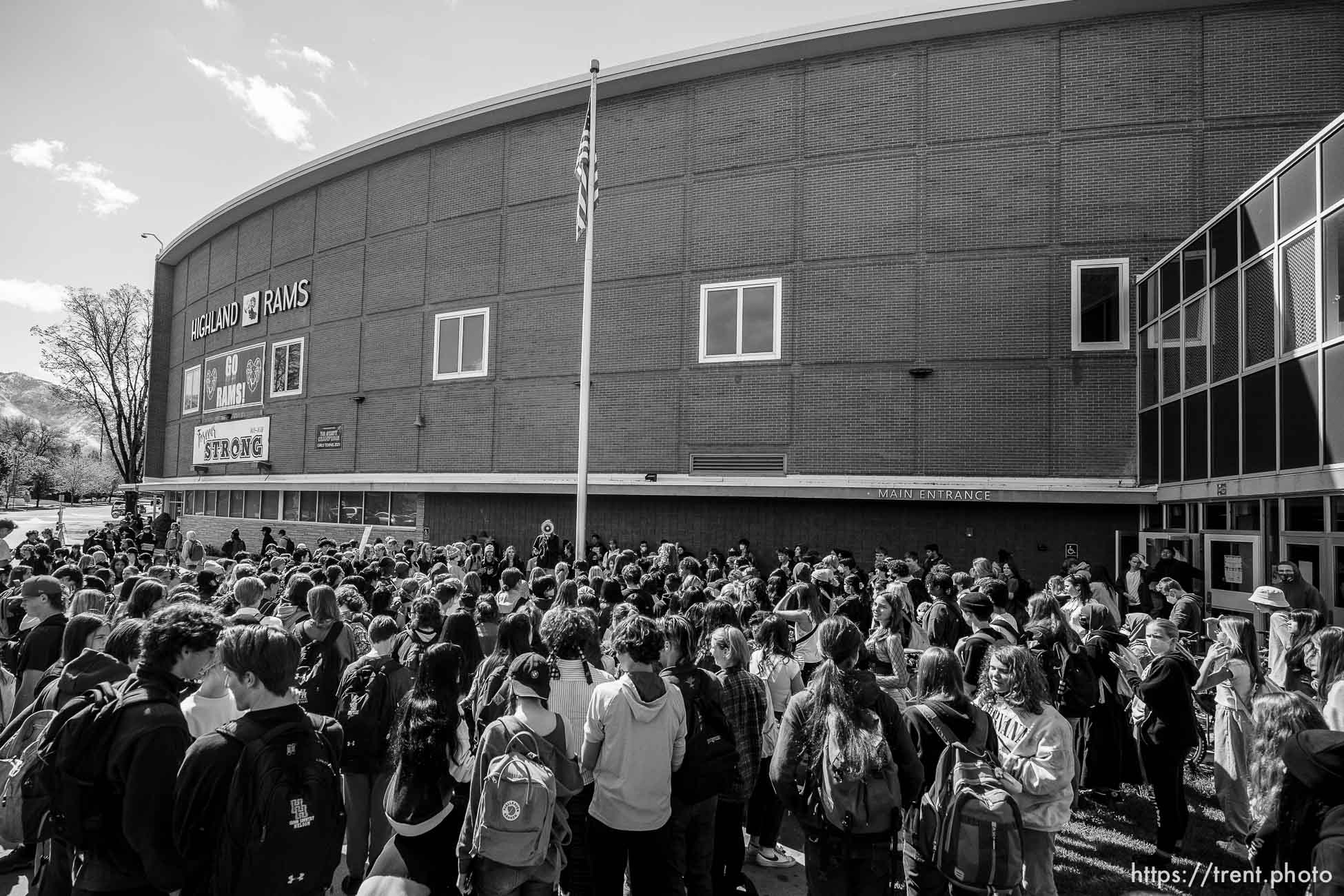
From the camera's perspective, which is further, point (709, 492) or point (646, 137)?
point (646, 137)

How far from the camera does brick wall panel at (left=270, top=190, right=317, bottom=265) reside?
2703 centimetres

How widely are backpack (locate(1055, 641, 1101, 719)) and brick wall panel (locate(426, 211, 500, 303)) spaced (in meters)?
18.8

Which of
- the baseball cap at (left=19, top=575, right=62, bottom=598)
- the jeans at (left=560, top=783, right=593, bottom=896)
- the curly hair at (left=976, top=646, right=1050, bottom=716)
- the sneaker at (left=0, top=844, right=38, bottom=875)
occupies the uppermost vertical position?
the baseball cap at (left=19, top=575, right=62, bottom=598)

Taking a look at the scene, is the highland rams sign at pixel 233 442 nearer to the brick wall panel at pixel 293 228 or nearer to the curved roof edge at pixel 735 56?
the brick wall panel at pixel 293 228

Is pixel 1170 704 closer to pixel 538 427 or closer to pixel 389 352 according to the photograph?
pixel 538 427

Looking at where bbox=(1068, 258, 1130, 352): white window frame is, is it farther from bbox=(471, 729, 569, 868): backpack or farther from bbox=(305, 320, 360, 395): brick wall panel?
bbox=(305, 320, 360, 395): brick wall panel

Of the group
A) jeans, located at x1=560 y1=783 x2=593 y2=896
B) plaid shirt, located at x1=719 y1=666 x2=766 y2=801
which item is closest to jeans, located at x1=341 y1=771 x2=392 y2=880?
jeans, located at x1=560 y1=783 x2=593 y2=896

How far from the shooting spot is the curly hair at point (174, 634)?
324cm

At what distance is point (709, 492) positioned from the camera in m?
18.2

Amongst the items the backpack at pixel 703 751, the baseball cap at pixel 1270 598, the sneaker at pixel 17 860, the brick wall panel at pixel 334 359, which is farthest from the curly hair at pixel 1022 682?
the brick wall panel at pixel 334 359

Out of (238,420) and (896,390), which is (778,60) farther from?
(238,420)

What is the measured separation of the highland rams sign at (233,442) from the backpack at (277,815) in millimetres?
28081

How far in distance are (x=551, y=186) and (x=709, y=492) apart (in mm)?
9549

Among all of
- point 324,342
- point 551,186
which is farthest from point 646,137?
point 324,342
